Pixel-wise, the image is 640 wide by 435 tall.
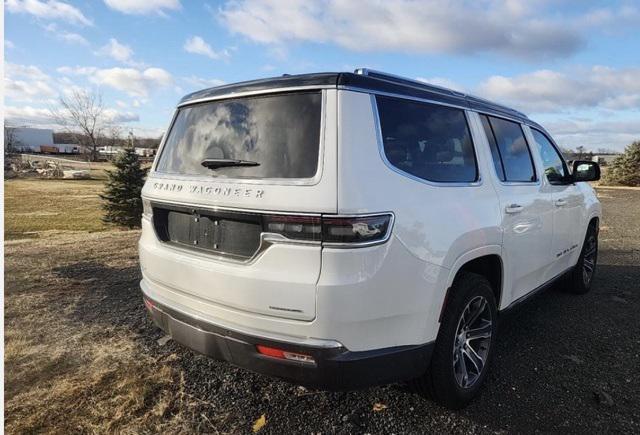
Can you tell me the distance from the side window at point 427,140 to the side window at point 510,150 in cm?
40

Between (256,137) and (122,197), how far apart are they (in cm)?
1204

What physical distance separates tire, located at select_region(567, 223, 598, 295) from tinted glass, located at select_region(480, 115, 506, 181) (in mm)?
2446

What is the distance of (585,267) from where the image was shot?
5.31 m

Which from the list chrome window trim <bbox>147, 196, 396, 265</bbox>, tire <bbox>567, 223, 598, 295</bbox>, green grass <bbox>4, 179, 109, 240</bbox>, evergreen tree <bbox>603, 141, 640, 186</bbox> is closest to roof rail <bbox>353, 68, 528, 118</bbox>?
chrome window trim <bbox>147, 196, 396, 265</bbox>

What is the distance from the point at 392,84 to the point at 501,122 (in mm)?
1504

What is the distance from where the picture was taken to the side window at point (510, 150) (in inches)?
133

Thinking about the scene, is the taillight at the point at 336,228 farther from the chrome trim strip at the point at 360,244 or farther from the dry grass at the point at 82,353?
the dry grass at the point at 82,353

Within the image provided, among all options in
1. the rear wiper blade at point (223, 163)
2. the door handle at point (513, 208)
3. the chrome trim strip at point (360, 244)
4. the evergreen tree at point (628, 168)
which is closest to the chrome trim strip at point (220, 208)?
the chrome trim strip at point (360, 244)

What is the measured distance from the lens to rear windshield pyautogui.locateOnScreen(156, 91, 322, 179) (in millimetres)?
2266

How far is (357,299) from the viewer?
6.91ft

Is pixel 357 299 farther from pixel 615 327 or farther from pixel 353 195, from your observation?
pixel 615 327

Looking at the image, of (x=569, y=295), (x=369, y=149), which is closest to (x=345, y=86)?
(x=369, y=149)

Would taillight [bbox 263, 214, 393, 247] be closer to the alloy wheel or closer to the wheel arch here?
the wheel arch

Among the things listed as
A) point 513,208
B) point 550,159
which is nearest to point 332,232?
point 513,208
